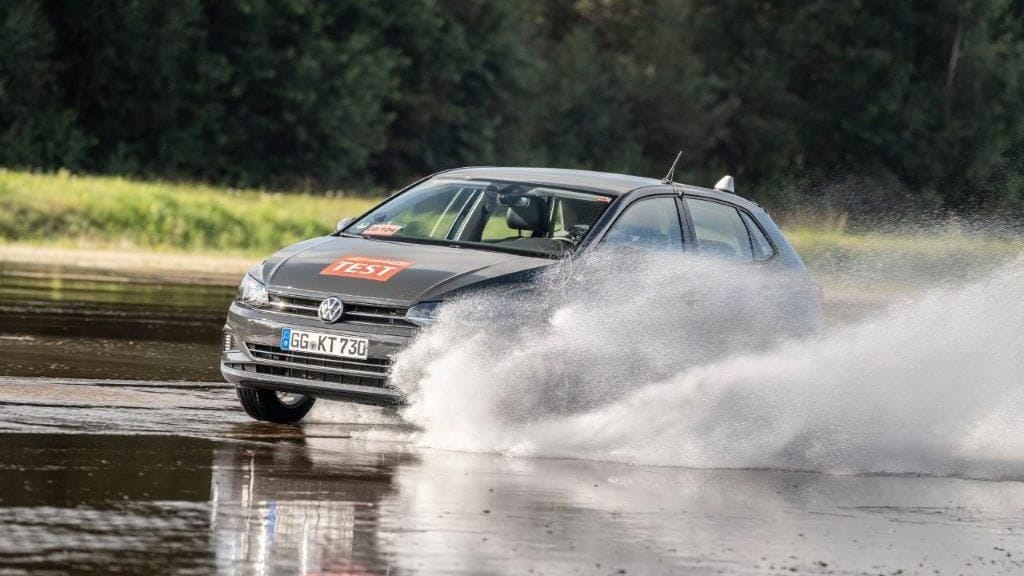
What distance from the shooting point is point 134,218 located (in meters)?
29.8


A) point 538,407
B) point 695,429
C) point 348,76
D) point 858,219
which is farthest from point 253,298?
point 348,76

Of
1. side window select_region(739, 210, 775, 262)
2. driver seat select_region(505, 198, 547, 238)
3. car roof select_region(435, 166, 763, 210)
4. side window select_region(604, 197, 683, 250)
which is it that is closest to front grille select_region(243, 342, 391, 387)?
driver seat select_region(505, 198, 547, 238)

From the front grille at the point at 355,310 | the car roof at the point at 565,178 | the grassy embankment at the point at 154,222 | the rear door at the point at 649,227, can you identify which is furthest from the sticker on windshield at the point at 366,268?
the grassy embankment at the point at 154,222

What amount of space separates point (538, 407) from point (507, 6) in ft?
186

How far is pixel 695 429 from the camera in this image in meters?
10.7

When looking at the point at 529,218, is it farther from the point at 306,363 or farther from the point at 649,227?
the point at 306,363

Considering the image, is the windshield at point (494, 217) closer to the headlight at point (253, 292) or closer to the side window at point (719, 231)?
the side window at point (719, 231)

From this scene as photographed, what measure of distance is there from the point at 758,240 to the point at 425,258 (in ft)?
8.96

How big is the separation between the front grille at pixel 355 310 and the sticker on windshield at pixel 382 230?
1.24 m

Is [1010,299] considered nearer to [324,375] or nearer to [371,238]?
[371,238]

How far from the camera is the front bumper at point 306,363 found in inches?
390

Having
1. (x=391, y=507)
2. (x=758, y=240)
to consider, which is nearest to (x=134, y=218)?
(x=758, y=240)

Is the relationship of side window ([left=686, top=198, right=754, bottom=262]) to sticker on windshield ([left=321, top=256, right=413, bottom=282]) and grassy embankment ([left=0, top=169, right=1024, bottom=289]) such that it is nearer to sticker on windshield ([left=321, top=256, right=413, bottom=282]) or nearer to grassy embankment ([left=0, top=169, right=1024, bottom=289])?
sticker on windshield ([left=321, top=256, right=413, bottom=282])

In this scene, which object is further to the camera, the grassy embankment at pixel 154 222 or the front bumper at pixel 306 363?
the grassy embankment at pixel 154 222
